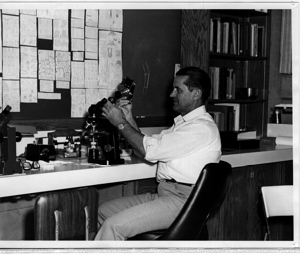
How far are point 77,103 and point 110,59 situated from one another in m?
0.42

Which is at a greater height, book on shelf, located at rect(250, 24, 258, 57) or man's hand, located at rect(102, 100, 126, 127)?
book on shelf, located at rect(250, 24, 258, 57)

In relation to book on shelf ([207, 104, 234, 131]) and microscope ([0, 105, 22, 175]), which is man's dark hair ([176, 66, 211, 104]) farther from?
book on shelf ([207, 104, 234, 131])

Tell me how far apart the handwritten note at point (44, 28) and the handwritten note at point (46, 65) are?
10cm

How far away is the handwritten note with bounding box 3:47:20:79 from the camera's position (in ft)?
11.2

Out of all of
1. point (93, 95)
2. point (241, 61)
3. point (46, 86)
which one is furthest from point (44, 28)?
point (241, 61)

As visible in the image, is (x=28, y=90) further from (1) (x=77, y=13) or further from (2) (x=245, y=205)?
(2) (x=245, y=205)

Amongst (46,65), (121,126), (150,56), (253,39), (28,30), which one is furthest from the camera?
(253,39)

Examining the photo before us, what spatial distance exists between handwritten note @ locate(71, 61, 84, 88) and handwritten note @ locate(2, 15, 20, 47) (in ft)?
1.47

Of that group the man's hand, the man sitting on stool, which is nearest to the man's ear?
the man sitting on stool

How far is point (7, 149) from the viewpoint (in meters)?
2.89

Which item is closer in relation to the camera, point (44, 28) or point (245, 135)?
point (44, 28)

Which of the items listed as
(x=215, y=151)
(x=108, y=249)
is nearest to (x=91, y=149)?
(x=215, y=151)

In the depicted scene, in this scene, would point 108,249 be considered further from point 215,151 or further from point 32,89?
point 32,89

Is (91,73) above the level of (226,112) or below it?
above
